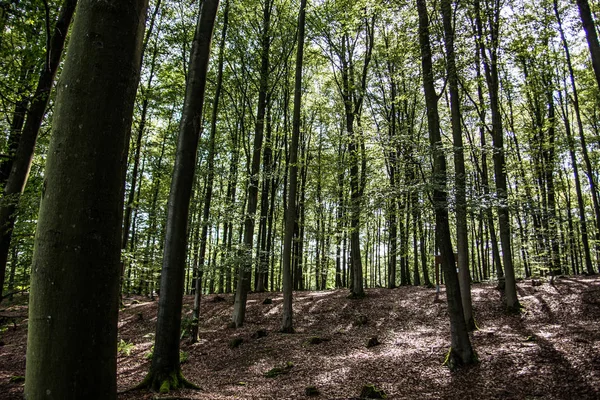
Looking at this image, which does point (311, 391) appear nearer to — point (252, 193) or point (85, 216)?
point (85, 216)

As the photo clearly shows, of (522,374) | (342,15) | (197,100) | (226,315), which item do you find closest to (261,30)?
(342,15)

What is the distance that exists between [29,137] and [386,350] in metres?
9.16

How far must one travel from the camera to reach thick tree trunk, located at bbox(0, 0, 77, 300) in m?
5.24

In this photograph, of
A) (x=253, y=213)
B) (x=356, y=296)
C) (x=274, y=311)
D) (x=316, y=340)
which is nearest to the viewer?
(x=316, y=340)

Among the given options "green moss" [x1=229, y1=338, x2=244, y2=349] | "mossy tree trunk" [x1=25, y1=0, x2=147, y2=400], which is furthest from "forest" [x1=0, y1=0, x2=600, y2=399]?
"green moss" [x1=229, y1=338, x2=244, y2=349]

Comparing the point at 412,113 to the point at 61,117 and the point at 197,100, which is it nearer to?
the point at 197,100

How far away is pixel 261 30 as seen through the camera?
595 inches

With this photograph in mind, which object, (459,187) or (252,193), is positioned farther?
(252,193)

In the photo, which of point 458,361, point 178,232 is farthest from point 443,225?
point 178,232

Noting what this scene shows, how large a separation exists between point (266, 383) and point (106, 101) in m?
7.21

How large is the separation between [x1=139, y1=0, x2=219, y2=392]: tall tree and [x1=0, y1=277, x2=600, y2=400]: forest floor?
573 millimetres

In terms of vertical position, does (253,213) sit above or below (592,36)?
below

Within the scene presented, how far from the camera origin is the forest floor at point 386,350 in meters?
6.24

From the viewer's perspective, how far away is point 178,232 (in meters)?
6.27
